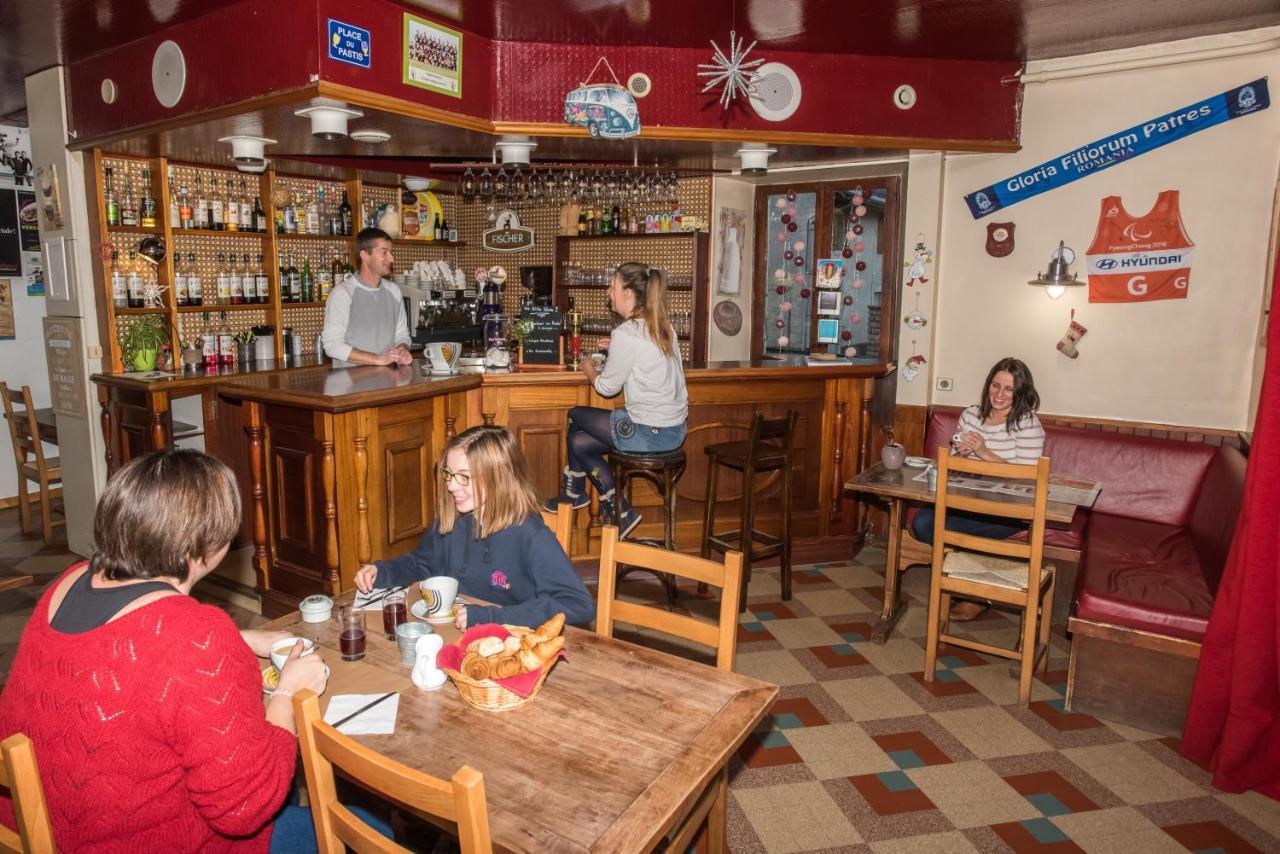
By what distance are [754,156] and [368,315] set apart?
2.77 metres

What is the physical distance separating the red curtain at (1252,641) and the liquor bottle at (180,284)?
21.1 feet

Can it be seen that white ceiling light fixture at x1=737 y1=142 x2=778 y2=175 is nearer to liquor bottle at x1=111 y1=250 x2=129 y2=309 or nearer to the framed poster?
the framed poster

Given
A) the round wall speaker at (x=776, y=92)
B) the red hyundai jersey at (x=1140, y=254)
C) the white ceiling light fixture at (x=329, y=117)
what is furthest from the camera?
the red hyundai jersey at (x=1140, y=254)

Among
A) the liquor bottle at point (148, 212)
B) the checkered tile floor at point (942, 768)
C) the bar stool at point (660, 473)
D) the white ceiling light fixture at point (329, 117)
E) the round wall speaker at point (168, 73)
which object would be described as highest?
the round wall speaker at point (168, 73)

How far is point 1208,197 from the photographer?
5.09m

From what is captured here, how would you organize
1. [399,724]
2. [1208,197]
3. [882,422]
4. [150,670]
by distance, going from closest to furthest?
[150,670] → [399,724] → [1208,197] → [882,422]

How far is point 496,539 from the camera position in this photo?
264 centimetres

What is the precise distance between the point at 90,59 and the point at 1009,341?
6075 millimetres

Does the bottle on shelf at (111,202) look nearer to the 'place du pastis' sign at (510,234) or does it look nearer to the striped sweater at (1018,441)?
the 'place du pastis' sign at (510,234)

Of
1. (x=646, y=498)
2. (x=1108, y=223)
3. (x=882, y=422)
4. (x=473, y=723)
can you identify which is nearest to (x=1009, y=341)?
(x=1108, y=223)

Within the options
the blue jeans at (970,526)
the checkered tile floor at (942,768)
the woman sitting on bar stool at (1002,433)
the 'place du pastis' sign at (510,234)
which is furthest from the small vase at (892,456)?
the 'place du pastis' sign at (510,234)

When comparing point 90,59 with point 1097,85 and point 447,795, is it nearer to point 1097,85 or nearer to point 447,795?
point 447,795

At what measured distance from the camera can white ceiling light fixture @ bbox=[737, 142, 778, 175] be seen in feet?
17.9

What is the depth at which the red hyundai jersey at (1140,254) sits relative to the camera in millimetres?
5199
